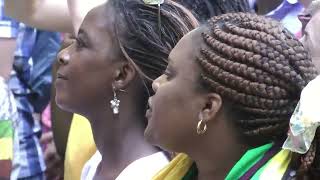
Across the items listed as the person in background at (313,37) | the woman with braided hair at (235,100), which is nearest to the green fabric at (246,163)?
the woman with braided hair at (235,100)

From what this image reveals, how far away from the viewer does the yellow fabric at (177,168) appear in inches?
71.4

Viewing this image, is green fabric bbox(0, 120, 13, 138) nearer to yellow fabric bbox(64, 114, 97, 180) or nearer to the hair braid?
yellow fabric bbox(64, 114, 97, 180)

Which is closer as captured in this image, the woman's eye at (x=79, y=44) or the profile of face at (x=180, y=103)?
the profile of face at (x=180, y=103)

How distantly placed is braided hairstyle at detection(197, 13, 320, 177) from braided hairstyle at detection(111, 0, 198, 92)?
38 centimetres

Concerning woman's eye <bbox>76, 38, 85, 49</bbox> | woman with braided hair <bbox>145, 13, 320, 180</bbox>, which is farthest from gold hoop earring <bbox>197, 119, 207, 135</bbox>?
woman's eye <bbox>76, 38, 85, 49</bbox>

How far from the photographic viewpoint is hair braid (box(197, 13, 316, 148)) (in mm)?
1564

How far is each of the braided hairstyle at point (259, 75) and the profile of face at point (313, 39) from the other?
28 centimetres

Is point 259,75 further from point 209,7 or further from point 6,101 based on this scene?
point 6,101

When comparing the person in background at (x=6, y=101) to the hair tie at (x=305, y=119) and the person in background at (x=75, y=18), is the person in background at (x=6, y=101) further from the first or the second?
the hair tie at (x=305, y=119)

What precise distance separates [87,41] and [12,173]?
1.05m

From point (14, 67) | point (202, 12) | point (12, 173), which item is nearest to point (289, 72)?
point (202, 12)

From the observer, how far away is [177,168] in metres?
1.82

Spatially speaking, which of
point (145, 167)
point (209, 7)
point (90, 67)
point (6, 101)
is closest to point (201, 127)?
point (145, 167)

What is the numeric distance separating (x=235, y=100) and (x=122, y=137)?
0.56 metres
